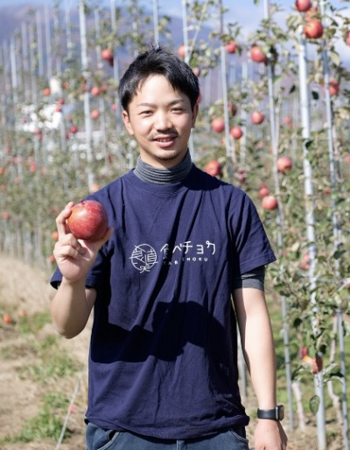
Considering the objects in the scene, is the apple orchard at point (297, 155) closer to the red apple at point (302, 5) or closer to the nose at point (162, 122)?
the red apple at point (302, 5)

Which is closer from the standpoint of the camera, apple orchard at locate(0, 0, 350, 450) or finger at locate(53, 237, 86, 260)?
finger at locate(53, 237, 86, 260)

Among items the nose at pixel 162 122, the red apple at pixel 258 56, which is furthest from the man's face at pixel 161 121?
the red apple at pixel 258 56

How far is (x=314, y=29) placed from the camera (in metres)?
3.61

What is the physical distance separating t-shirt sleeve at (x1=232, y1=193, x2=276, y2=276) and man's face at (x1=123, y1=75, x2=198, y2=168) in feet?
0.61

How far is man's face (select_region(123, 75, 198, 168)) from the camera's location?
5.79ft

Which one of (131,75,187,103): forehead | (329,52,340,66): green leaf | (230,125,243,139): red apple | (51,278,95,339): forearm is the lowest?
(51,278,95,339): forearm

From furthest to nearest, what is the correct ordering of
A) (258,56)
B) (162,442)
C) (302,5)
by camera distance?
1. (258,56)
2. (302,5)
3. (162,442)

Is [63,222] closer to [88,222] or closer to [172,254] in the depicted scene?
[88,222]

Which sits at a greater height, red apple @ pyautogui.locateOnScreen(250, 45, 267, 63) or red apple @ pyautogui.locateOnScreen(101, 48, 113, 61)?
red apple @ pyautogui.locateOnScreen(101, 48, 113, 61)

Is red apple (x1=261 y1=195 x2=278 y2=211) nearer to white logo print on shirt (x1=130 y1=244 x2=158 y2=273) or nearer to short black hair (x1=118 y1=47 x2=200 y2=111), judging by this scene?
short black hair (x1=118 y1=47 x2=200 y2=111)

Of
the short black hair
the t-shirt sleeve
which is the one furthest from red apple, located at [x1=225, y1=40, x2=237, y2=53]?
the t-shirt sleeve

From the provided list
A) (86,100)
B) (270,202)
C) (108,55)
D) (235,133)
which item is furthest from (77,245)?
(86,100)

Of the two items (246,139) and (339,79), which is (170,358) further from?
(246,139)

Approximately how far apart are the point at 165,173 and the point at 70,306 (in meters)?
0.37
